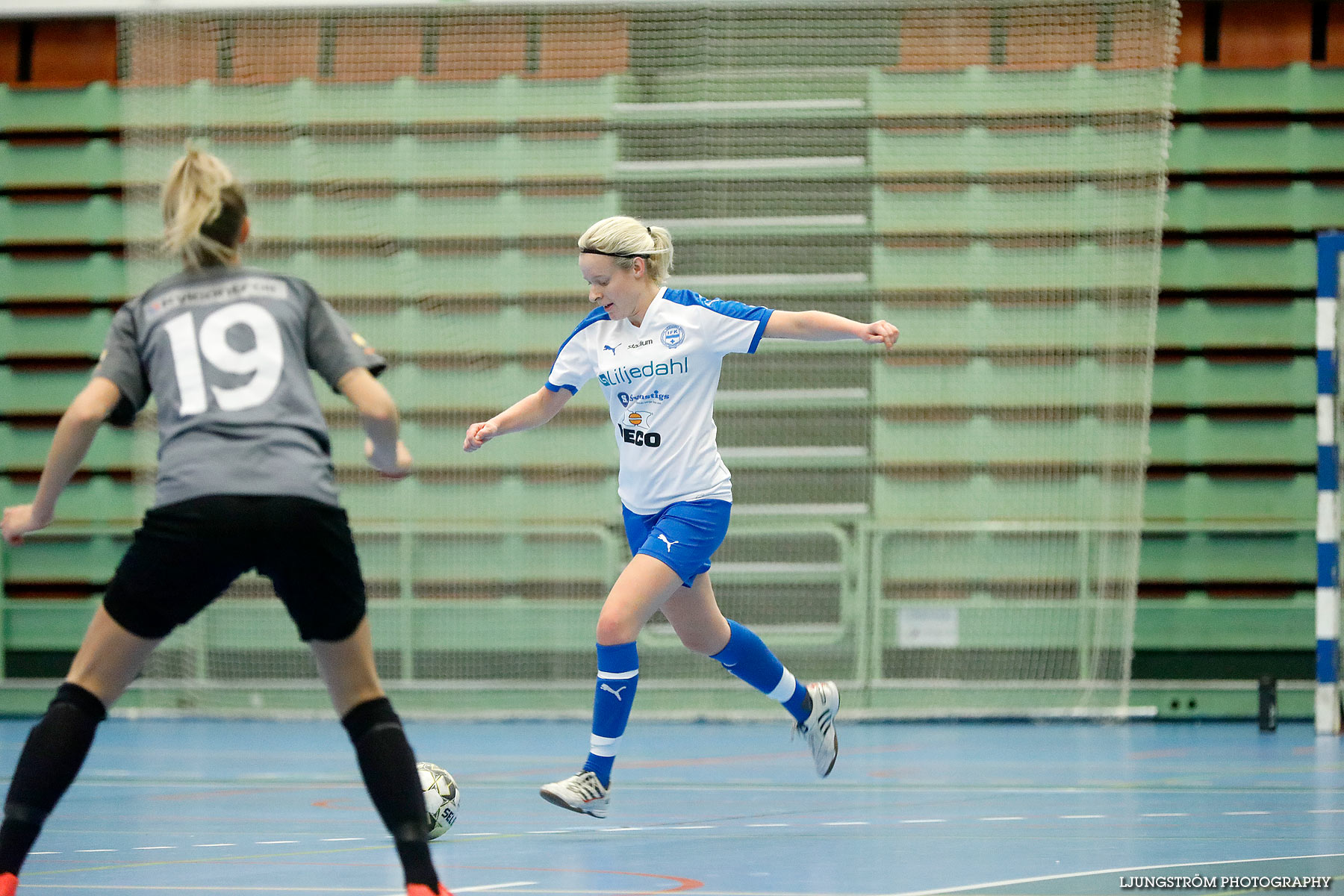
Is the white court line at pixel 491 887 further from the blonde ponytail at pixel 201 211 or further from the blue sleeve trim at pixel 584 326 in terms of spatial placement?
the blue sleeve trim at pixel 584 326

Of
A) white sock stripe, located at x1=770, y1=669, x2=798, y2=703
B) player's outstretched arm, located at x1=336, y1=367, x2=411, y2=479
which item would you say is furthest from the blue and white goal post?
player's outstretched arm, located at x1=336, y1=367, x2=411, y2=479

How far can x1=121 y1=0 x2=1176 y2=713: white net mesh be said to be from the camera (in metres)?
10.1

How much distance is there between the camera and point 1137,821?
548cm

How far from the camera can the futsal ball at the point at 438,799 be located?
192 inches

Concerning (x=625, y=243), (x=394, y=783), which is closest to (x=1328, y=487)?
(x=625, y=243)

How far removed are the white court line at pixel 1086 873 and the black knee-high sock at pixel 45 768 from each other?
6.16 feet

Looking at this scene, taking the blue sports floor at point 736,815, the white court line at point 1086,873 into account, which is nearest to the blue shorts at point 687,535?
the blue sports floor at point 736,815

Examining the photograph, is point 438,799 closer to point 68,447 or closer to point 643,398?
point 643,398

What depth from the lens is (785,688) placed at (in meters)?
5.92

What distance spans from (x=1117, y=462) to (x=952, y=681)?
1659mm

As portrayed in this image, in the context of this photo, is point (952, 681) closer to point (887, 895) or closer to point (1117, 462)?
point (1117, 462)

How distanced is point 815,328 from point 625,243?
66cm

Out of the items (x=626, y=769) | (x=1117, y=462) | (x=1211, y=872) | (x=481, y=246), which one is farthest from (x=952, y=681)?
(x=1211, y=872)

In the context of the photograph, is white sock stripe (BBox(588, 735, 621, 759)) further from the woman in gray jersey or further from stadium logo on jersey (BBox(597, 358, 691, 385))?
the woman in gray jersey
